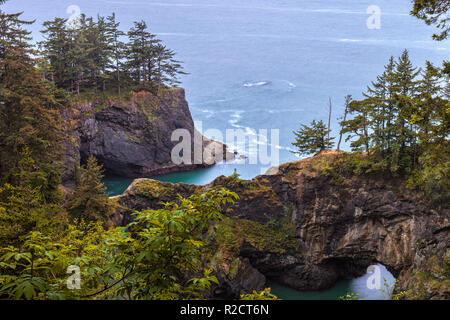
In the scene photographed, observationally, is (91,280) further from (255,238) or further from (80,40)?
(80,40)

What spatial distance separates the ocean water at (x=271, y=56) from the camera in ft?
163

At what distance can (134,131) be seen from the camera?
138 feet

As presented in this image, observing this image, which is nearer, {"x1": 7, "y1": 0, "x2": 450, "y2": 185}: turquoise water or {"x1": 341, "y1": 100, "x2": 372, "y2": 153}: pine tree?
{"x1": 341, "y1": 100, "x2": 372, "y2": 153}: pine tree

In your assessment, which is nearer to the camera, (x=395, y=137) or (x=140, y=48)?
(x=395, y=137)

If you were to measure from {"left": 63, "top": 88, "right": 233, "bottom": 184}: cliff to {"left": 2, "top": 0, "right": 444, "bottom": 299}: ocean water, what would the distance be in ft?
7.04

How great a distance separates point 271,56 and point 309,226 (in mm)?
54172

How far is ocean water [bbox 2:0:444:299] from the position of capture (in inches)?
1957

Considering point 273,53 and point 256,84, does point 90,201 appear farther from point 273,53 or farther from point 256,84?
point 273,53

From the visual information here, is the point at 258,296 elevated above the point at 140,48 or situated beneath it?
situated beneath

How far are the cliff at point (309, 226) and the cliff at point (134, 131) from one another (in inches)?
658
